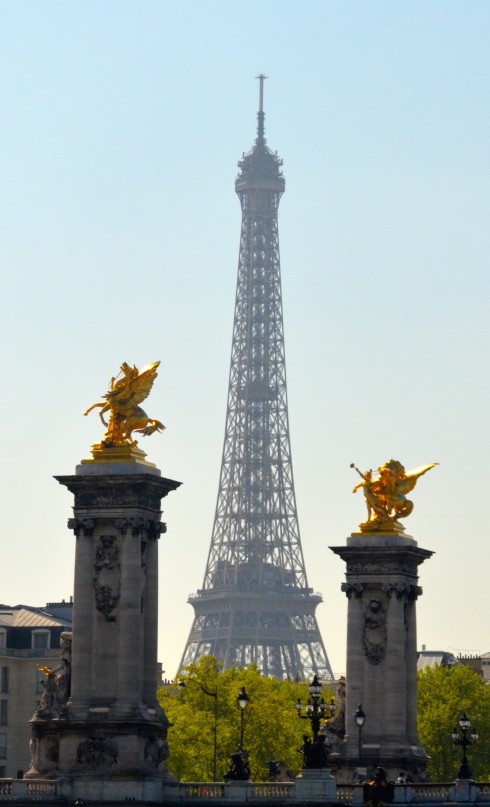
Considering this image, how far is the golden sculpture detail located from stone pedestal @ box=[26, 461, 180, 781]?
1618cm

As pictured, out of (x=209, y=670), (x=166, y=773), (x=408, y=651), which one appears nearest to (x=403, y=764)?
(x=408, y=651)

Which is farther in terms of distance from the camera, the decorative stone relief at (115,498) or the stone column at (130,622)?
the decorative stone relief at (115,498)

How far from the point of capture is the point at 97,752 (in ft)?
346

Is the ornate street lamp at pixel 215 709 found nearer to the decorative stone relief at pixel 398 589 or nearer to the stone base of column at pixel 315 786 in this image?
the decorative stone relief at pixel 398 589

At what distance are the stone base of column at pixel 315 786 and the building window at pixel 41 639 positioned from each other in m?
50.4

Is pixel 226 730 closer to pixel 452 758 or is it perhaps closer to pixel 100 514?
pixel 452 758

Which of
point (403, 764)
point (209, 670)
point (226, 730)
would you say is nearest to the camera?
point (403, 764)

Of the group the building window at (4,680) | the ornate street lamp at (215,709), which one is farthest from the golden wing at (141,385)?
the building window at (4,680)

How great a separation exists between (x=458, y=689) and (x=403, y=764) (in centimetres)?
3214

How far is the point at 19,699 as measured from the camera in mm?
148250

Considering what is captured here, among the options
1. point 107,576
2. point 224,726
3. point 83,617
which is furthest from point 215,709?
point 107,576

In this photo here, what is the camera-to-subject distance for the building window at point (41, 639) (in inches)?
5935

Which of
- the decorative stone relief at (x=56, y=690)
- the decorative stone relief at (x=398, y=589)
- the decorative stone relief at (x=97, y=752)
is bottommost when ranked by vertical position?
the decorative stone relief at (x=97, y=752)

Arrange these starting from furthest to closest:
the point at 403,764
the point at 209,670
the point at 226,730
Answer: the point at 209,670, the point at 226,730, the point at 403,764
